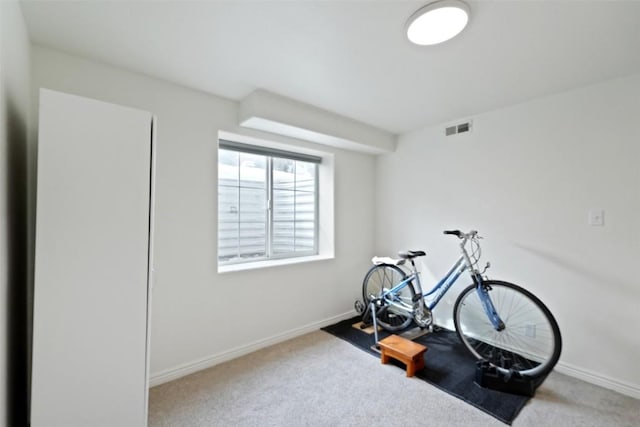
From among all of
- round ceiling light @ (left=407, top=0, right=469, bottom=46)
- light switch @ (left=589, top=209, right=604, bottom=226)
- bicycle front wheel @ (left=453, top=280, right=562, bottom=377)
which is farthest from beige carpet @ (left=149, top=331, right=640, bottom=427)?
round ceiling light @ (left=407, top=0, right=469, bottom=46)

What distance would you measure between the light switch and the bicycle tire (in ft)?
4.91

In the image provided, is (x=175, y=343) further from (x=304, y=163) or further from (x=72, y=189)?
(x=304, y=163)

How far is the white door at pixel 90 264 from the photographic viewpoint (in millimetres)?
1199

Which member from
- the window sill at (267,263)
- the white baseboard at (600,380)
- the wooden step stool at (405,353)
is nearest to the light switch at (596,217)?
the white baseboard at (600,380)

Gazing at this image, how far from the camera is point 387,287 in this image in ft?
11.3

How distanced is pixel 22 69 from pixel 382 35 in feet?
6.29

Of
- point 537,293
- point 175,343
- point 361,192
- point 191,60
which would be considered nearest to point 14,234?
point 175,343

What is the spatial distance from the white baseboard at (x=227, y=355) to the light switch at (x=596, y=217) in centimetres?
246

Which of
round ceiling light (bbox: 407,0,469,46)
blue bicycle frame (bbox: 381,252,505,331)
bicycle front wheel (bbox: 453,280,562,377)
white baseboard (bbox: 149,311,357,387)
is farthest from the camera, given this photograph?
bicycle front wheel (bbox: 453,280,562,377)

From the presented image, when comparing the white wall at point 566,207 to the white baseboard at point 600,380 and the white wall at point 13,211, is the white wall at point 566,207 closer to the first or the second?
the white baseboard at point 600,380

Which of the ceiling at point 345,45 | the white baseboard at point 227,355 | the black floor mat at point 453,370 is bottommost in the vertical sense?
the black floor mat at point 453,370

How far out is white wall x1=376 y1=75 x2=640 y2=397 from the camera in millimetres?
1990

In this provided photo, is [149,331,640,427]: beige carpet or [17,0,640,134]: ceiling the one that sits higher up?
[17,0,640,134]: ceiling

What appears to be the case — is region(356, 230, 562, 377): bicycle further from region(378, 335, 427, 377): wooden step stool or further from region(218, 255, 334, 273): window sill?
region(218, 255, 334, 273): window sill
